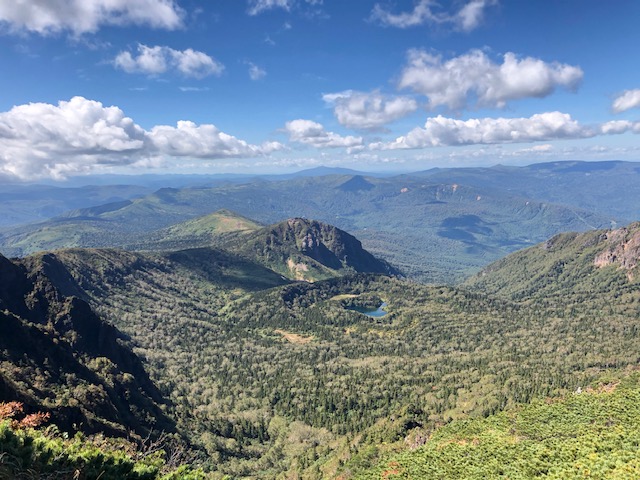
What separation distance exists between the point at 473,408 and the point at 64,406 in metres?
169

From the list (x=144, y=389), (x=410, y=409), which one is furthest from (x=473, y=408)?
(x=144, y=389)

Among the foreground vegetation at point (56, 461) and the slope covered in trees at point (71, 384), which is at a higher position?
the foreground vegetation at point (56, 461)

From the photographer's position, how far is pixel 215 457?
164 meters

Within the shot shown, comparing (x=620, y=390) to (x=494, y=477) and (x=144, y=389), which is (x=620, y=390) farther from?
(x=144, y=389)

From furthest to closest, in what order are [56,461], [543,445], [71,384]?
[71,384], [543,445], [56,461]

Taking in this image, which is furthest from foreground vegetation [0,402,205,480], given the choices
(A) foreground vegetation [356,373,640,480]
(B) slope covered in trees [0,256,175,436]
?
(B) slope covered in trees [0,256,175,436]

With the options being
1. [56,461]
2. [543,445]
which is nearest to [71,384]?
[56,461]

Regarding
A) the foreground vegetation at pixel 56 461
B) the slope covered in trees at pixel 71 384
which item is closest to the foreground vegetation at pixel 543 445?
the foreground vegetation at pixel 56 461

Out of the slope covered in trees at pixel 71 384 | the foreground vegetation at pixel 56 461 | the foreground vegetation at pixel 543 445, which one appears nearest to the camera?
the foreground vegetation at pixel 56 461

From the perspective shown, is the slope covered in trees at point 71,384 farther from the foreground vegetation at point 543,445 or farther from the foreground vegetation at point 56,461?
the foreground vegetation at point 543,445

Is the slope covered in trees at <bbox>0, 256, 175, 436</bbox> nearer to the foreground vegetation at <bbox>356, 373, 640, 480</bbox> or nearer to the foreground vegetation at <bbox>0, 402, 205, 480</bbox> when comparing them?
→ the foreground vegetation at <bbox>0, 402, 205, 480</bbox>

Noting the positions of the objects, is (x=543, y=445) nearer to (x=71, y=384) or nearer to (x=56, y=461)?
(x=56, y=461)

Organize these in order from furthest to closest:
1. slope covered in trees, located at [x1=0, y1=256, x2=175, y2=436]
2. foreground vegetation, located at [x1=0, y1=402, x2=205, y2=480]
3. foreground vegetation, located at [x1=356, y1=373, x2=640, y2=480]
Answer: slope covered in trees, located at [x1=0, y1=256, x2=175, y2=436] → foreground vegetation, located at [x1=356, y1=373, x2=640, y2=480] → foreground vegetation, located at [x1=0, y1=402, x2=205, y2=480]

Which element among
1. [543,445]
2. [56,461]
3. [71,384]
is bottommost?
[71,384]
